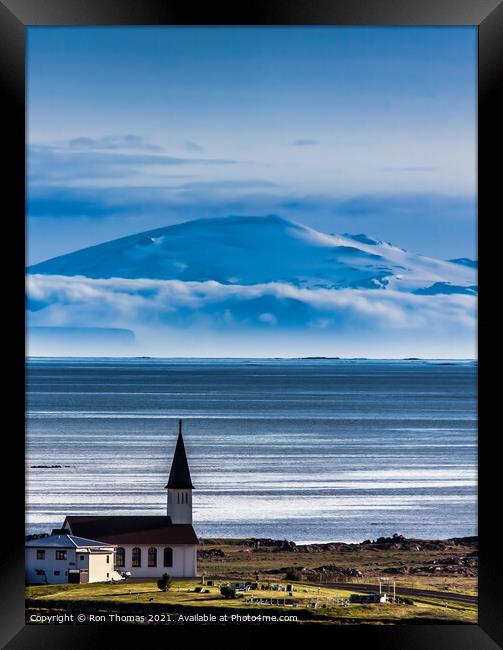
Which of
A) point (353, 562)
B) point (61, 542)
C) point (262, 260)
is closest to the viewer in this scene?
point (61, 542)

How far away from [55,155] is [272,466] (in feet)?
13.1

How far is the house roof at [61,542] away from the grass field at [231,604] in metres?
0.18

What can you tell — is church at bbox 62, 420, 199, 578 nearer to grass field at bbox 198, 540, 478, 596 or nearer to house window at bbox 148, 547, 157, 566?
house window at bbox 148, 547, 157, 566

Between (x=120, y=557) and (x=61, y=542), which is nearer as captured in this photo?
(x=61, y=542)

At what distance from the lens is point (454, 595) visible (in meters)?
4.89

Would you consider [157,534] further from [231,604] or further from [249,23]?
[249,23]

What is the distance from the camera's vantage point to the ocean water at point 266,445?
8.05 m

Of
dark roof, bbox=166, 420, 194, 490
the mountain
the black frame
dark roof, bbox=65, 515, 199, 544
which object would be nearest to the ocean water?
dark roof, bbox=166, 420, 194, 490

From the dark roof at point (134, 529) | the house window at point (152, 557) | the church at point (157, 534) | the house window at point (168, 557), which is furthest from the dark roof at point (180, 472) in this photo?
the house window at point (152, 557)

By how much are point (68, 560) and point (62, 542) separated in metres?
0.10

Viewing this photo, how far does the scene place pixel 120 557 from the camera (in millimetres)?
5219

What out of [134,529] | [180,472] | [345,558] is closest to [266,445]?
[345,558]
